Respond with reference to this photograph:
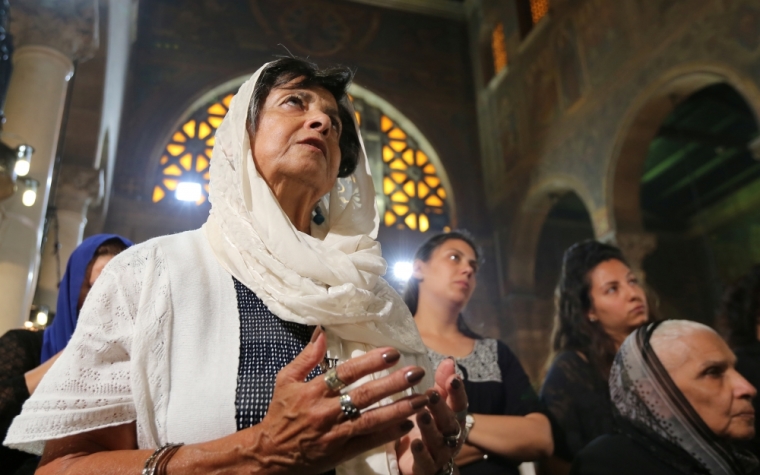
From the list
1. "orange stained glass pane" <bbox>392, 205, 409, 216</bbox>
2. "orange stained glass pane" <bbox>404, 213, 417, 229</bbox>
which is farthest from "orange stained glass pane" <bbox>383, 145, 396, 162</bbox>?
"orange stained glass pane" <bbox>404, 213, 417, 229</bbox>

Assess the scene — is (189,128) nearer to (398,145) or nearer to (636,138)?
(398,145)

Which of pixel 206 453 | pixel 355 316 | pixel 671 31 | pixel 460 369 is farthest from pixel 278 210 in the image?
pixel 671 31

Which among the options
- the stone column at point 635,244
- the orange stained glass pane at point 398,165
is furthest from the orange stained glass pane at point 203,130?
the stone column at point 635,244

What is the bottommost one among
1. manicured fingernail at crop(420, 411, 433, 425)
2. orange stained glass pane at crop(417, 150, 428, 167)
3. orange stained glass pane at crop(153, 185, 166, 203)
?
manicured fingernail at crop(420, 411, 433, 425)

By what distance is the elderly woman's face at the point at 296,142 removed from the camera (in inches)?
55.1

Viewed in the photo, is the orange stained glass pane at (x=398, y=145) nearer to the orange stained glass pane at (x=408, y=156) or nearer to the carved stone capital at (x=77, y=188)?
the orange stained glass pane at (x=408, y=156)

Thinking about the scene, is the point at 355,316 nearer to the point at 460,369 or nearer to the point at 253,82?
the point at 253,82

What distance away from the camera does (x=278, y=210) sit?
4.23 feet

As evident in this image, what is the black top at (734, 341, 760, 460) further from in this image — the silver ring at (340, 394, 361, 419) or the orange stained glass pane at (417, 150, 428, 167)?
the orange stained glass pane at (417, 150, 428, 167)

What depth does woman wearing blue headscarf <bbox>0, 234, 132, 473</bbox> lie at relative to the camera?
5.78ft

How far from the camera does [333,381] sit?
0.90m

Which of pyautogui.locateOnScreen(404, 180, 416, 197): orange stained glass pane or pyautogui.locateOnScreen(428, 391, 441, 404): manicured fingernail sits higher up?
pyautogui.locateOnScreen(404, 180, 416, 197): orange stained glass pane

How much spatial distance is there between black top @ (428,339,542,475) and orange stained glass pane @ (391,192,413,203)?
8043mm

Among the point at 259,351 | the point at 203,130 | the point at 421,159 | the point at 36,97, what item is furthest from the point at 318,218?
the point at 421,159
